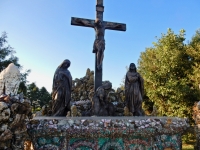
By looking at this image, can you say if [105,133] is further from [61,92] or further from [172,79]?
[172,79]

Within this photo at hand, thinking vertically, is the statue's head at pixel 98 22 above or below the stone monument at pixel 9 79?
above

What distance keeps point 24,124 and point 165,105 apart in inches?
476

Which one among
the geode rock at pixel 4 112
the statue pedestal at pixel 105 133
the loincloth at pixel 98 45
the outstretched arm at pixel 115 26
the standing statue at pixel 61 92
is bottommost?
the statue pedestal at pixel 105 133

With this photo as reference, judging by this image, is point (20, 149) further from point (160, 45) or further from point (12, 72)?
point (160, 45)

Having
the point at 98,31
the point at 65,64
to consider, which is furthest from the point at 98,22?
the point at 65,64

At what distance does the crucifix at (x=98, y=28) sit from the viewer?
7.89m

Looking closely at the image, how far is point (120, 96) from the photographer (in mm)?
9281

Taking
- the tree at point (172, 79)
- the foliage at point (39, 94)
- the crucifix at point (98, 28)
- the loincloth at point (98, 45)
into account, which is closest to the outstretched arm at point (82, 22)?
the crucifix at point (98, 28)

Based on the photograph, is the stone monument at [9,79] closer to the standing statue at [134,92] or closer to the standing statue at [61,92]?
the standing statue at [61,92]

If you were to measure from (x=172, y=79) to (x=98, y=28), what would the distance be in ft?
24.7

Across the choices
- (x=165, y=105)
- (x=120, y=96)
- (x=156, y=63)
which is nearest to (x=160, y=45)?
(x=156, y=63)

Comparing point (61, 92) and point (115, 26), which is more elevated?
point (115, 26)

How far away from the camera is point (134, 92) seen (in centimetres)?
696

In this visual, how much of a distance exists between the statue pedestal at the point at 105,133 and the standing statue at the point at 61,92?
2.26 meters
